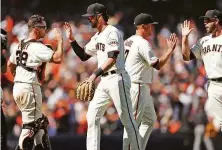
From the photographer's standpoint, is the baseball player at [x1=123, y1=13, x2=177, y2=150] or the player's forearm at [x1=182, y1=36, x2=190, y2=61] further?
the baseball player at [x1=123, y1=13, x2=177, y2=150]

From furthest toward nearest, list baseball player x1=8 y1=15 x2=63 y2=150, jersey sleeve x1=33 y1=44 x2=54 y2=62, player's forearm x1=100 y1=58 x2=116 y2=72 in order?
baseball player x1=8 y1=15 x2=63 y2=150 → jersey sleeve x1=33 y1=44 x2=54 y2=62 → player's forearm x1=100 y1=58 x2=116 y2=72

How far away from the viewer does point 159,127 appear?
1706 centimetres

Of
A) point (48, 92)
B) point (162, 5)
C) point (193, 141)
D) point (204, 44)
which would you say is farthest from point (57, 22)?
point (204, 44)

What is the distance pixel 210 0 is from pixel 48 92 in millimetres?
6914

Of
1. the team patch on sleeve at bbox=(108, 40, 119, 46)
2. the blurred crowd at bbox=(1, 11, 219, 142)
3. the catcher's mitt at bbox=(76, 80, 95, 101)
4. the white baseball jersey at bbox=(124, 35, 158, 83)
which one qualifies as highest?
the team patch on sleeve at bbox=(108, 40, 119, 46)

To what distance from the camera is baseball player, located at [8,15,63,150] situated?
10000mm

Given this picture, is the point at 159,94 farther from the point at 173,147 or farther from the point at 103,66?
the point at 103,66

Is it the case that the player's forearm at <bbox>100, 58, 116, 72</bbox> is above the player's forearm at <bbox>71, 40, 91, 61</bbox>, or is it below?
below

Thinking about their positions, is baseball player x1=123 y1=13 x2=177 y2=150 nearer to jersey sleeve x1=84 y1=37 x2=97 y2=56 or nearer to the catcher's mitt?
jersey sleeve x1=84 y1=37 x2=97 y2=56

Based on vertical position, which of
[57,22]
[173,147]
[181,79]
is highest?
[57,22]

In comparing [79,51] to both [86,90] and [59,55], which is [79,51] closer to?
[59,55]

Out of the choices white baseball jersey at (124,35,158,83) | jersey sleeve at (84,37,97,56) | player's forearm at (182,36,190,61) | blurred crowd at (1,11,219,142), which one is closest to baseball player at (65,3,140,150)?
jersey sleeve at (84,37,97,56)

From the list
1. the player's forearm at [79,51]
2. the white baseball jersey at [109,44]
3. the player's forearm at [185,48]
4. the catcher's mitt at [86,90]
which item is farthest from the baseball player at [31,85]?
the player's forearm at [185,48]

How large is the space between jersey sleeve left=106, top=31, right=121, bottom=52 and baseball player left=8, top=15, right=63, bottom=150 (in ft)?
2.25
